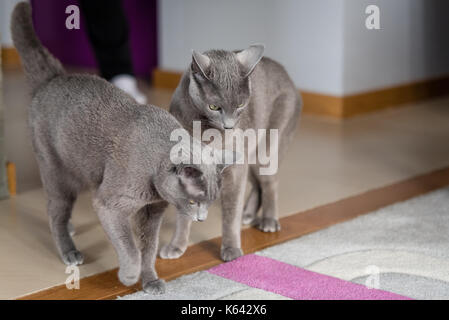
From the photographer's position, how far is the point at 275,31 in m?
4.14

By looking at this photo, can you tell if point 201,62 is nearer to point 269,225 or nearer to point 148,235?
point 148,235

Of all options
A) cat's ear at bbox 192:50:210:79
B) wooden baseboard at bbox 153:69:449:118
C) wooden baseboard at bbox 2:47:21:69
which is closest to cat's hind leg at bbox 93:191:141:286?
cat's ear at bbox 192:50:210:79

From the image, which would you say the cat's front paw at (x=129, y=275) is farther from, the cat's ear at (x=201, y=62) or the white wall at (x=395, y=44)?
the white wall at (x=395, y=44)

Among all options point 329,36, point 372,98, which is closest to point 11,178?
point 329,36

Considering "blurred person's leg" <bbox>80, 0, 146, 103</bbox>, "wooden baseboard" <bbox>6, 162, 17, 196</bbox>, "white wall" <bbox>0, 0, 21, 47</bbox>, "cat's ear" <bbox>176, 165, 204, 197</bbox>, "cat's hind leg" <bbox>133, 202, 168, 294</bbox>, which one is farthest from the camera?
"white wall" <bbox>0, 0, 21, 47</bbox>

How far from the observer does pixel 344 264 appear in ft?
6.89

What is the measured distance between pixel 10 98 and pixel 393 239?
9.14ft

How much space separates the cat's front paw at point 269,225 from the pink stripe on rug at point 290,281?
0.21 meters

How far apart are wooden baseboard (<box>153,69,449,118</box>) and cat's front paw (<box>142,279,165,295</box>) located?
2303 mm

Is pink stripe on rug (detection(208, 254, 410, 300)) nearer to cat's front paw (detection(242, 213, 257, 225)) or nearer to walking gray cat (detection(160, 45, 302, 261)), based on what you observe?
walking gray cat (detection(160, 45, 302, 261))

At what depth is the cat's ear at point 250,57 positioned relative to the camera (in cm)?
194

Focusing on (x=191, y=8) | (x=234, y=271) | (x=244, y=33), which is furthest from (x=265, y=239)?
(x=191, y=8)

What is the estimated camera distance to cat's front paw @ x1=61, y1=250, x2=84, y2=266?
6.86ft
